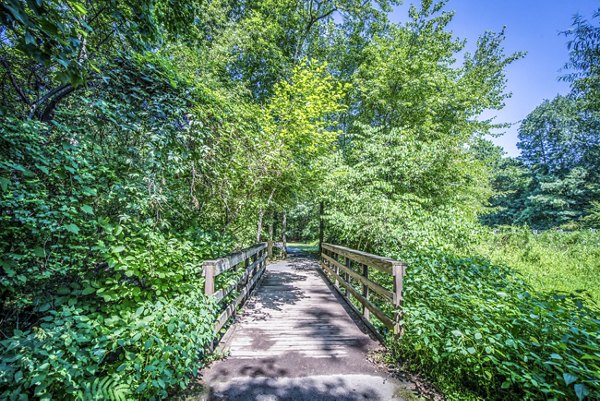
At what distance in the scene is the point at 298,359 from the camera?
2682 millimetres

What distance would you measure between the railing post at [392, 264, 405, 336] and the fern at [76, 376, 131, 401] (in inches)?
99.8

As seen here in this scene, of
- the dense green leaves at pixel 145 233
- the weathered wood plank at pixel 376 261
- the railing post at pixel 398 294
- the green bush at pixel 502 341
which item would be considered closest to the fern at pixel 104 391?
the dense green leaves at pixel 145 233

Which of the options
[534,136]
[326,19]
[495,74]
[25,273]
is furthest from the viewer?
[534,136]

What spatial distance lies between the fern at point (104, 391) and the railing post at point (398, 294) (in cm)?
254

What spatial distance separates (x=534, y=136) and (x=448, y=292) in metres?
40.5

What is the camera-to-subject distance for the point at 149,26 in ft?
7.36

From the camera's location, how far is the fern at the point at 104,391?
149 centimetres

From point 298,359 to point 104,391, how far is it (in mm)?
1776

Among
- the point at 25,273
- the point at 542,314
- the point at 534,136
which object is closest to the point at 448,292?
the point at 542,314

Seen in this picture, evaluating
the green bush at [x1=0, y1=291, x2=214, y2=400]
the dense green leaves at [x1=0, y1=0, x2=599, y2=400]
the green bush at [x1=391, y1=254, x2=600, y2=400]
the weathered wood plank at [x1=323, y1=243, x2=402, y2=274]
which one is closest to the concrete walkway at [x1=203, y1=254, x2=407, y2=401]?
the dense green leaves at [x1=0, y1=0, x2=599, y2=400]

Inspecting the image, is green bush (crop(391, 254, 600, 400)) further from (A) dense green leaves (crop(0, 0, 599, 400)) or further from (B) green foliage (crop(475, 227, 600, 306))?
(B) green foliage (crop(475, 227, 600, 306))

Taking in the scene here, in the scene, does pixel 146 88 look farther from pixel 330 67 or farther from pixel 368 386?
pixel 330 67

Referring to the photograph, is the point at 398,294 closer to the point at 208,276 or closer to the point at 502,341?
the point at 502,341

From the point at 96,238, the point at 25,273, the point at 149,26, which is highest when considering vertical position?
the point at 149,26
